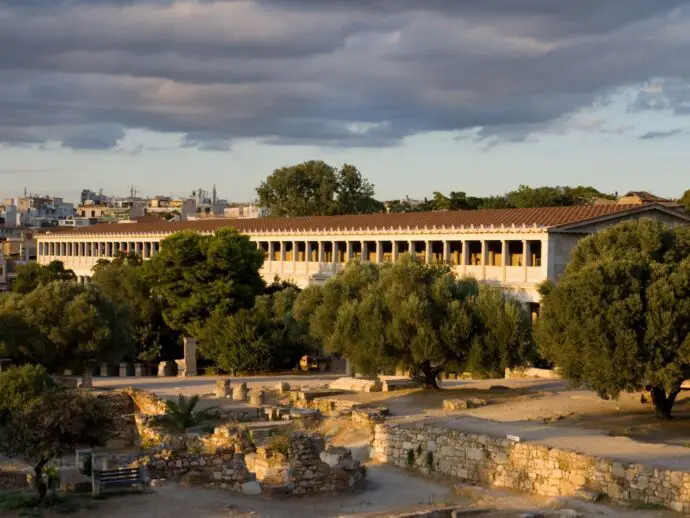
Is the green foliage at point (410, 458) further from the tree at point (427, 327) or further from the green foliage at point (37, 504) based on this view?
the tree at point (427, 327)

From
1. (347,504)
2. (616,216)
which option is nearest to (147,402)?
(347,504)

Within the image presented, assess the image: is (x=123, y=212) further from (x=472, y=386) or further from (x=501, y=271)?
(x=472, y=386)

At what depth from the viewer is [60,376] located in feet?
164

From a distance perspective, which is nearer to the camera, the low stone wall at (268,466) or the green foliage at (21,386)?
the low stone wall at (268,466)

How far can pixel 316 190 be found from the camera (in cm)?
12219

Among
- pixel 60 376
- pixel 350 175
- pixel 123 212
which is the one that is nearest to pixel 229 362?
pixel 60 376

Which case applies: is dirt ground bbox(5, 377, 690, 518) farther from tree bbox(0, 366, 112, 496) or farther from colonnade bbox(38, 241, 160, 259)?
colonnade bbox(38, 241, 160, 259)

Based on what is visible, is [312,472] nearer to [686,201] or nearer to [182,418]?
[182,418]

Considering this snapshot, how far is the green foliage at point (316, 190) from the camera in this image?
4760 inches

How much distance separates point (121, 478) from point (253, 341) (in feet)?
106

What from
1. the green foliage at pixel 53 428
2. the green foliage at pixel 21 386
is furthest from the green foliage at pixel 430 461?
the green foliage at pixel 21 386

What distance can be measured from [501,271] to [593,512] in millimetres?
45140

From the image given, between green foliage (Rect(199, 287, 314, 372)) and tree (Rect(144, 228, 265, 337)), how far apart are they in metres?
3.81

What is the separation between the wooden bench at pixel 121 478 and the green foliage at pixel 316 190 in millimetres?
96144
